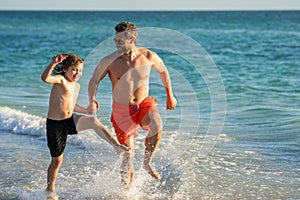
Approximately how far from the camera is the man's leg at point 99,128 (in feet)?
15.4

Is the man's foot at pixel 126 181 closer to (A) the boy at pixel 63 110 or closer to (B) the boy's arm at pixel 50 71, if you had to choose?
(A) the boy at pixel 63 110

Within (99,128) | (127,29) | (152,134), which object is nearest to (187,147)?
(152,134)

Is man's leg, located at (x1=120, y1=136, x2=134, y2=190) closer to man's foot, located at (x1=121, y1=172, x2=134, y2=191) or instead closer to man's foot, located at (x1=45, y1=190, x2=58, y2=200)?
man's foot, located at (x1=121, y1=172, x2=134, y2=191)

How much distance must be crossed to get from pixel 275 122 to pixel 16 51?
52.6 ft

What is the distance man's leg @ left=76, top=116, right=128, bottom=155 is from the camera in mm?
4691

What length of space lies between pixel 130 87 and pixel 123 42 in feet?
1.47

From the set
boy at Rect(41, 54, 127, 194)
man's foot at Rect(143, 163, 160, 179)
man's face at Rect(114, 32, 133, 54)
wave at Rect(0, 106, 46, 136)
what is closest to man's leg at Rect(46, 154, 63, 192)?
boy at Rect(41, 54, 127, 194)

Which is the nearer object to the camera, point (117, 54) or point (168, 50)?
point (117, 54)

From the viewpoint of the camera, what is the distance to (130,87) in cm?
490

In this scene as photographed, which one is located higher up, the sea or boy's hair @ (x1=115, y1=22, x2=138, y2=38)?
boy's hair @ (x1=115, y1=22, x2=138, y2=38)

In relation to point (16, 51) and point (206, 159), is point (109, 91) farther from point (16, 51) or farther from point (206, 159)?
point (16, 51)

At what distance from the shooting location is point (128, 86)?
16.1 feet

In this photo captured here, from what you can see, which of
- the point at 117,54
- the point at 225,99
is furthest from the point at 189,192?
the point at 225,99

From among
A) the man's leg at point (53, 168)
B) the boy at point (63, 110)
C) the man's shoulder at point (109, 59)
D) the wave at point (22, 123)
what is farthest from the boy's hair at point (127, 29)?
the wave at point (22, 123)
